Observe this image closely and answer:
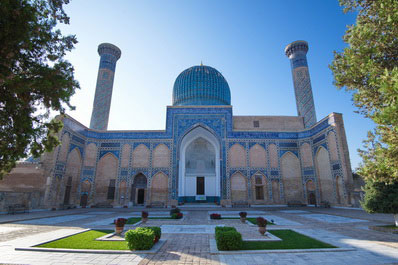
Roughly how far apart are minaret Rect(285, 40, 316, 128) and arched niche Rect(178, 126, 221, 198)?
9.17 m

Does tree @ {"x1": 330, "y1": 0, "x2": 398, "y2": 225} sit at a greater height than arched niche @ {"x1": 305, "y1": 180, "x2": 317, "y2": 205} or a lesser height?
greater

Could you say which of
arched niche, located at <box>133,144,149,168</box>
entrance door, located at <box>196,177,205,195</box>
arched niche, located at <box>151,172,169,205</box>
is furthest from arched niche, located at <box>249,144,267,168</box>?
arched niche, located at <box>133,144,149,168</box>

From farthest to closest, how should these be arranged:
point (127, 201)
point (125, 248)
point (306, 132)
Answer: point (306, 132)
point (127, 201)
point (125, 248)

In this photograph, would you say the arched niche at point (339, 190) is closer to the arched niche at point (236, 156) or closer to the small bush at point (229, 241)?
the arched niche at point (236, 156)

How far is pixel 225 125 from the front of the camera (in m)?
19.1

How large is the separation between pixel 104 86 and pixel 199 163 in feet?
40.7

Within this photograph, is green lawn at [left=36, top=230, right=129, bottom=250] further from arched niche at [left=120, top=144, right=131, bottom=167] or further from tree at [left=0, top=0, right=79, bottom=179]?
arched niche at [left=120, top=144, right=131, bottom=167]

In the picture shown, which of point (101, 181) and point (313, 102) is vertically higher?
point (313, 102)

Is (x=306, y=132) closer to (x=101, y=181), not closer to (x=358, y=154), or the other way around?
(x=358, y=154)

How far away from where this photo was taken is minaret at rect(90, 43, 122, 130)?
21234 mm

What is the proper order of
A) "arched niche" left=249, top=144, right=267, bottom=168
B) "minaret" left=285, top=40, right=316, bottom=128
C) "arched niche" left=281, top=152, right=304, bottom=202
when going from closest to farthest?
1. "arched niche" left=281, top=152, right=304, bottom=202
2. "arched niche" left=249, top=144, right=267, bottom=168
3. "minaret" left=285, top=40, right=316, bottom=128

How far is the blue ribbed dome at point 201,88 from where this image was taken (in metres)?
22.8

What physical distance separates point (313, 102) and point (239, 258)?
2038 cm

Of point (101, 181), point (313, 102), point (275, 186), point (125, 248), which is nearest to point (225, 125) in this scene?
point (275, 186)
